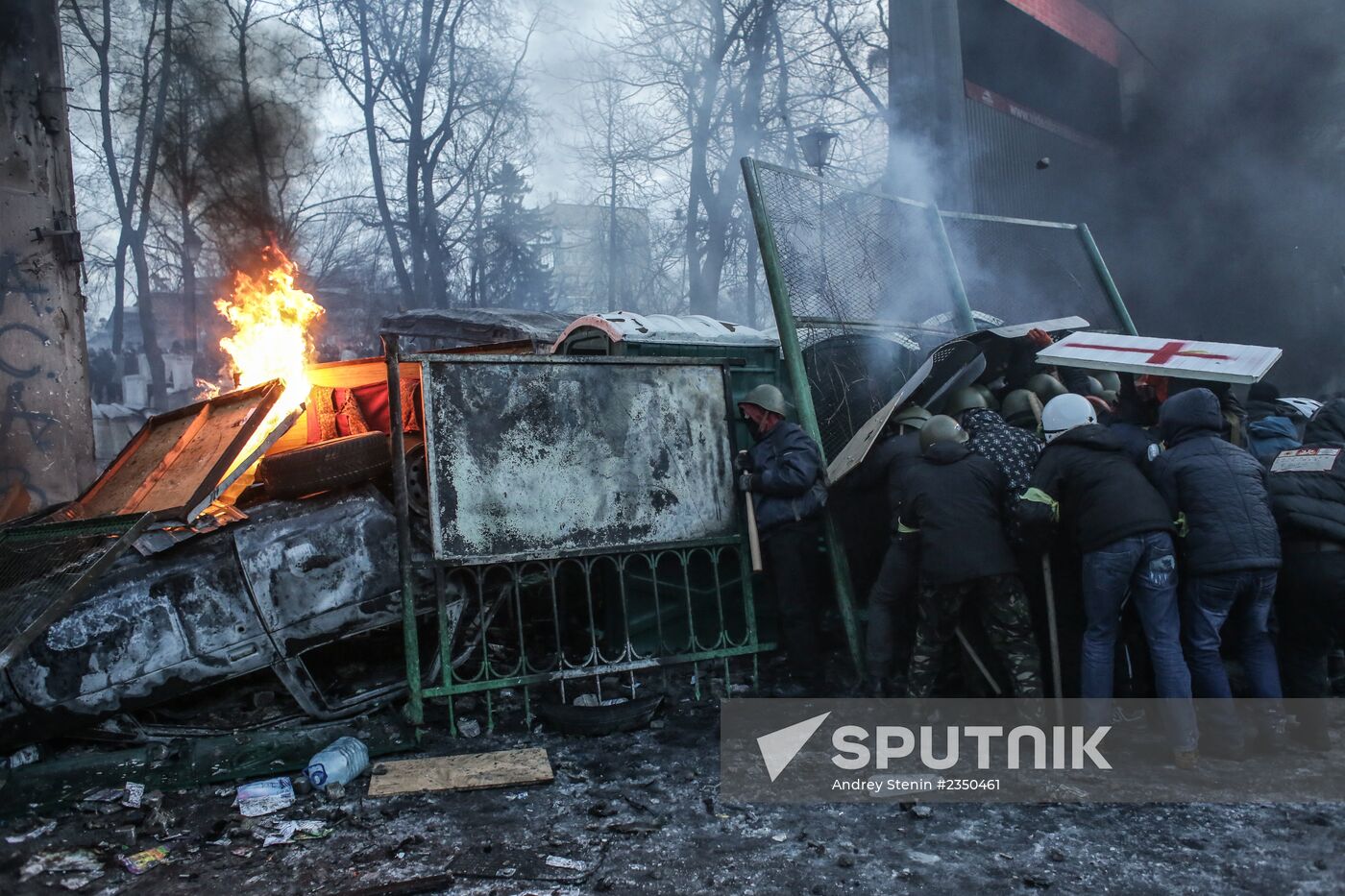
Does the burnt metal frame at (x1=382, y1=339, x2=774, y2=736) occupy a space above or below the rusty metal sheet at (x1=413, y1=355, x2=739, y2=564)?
below

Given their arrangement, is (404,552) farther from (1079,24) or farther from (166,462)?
(1079,24)

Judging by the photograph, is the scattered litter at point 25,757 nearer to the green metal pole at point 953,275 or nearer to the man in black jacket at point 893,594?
the man in black jacket at point 893,594

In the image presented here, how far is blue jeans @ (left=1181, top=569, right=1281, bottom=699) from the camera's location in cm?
443

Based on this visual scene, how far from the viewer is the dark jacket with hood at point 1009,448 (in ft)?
16.3

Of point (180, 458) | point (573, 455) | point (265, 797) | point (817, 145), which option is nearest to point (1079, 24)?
point (817, 145)

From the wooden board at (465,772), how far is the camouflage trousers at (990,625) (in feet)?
6.85

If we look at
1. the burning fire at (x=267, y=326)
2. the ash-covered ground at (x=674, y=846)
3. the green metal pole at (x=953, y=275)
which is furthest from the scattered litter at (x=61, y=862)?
the burning fire at (x=267, y=326)

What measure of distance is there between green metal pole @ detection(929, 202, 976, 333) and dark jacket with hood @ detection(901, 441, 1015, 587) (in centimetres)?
239

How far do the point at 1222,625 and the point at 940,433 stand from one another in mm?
1714

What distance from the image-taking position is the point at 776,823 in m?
3.87

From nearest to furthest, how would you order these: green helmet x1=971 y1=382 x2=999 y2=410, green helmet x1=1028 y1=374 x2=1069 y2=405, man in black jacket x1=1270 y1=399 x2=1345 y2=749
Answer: man in black jacket x1=1270 y1=399 x2=1345 y2=749, green helmet x1=971 y1=382 x2=999 y2=410, green helmet x1=1028 y1=374 x2=1069 y2=405

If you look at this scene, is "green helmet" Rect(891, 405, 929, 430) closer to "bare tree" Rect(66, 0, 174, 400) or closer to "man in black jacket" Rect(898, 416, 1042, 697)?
"man in black jacket" Rect(898, 416, 1042, 697)

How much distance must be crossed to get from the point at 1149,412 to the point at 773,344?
248 centimetres

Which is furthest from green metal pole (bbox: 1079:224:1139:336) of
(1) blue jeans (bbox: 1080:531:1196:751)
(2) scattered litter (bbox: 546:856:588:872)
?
(2) scattered litter (bbox: 546:856:588:872)
